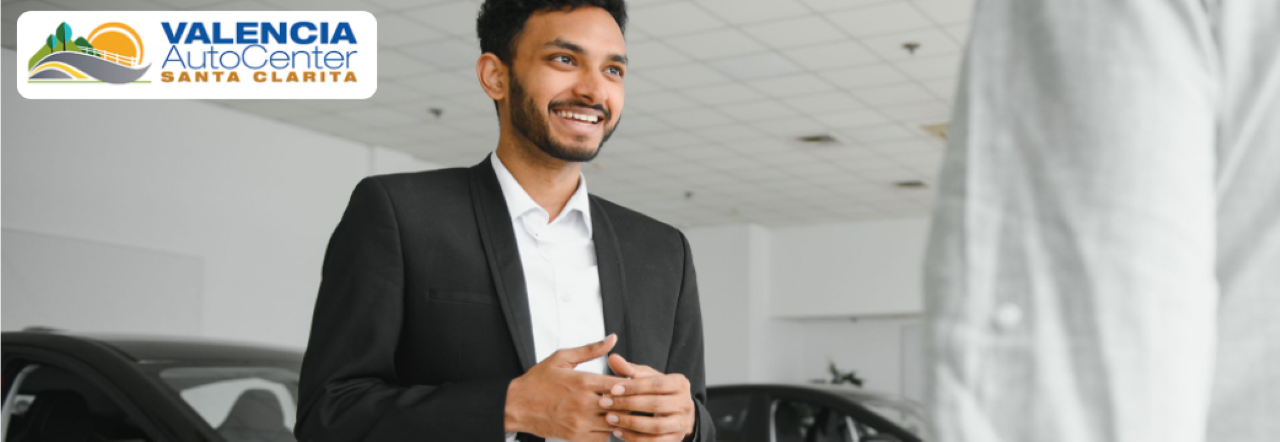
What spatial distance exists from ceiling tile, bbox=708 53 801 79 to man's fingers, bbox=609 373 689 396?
267 inches

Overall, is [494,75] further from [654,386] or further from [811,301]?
[811,301]

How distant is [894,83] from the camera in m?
8.59

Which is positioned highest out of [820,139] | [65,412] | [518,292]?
[820,139]

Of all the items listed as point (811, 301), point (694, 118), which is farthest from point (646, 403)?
point (811, 301)

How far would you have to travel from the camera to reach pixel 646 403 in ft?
3.93

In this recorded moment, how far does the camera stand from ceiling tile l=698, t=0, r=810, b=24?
270 inches

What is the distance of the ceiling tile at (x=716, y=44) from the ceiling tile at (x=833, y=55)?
0.32 m

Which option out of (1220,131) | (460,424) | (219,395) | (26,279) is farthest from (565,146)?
(26,279)

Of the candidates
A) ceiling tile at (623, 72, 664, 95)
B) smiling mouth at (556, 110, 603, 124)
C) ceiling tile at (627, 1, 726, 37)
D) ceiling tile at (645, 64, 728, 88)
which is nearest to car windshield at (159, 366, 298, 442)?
smiling mouth at (556, 110, 603, 124)

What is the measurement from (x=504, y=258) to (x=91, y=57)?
7417 mm

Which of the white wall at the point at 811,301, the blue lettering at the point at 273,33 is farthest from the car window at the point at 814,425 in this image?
the white wall at the point at 811,301

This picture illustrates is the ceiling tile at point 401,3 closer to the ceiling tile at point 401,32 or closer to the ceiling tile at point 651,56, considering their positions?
the ceiling tile at point 401,32

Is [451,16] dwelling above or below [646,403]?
above

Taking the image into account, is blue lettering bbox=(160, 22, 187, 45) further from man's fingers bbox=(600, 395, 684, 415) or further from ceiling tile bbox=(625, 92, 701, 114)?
man's fingers bbox=(600, 395, 684, 415)
